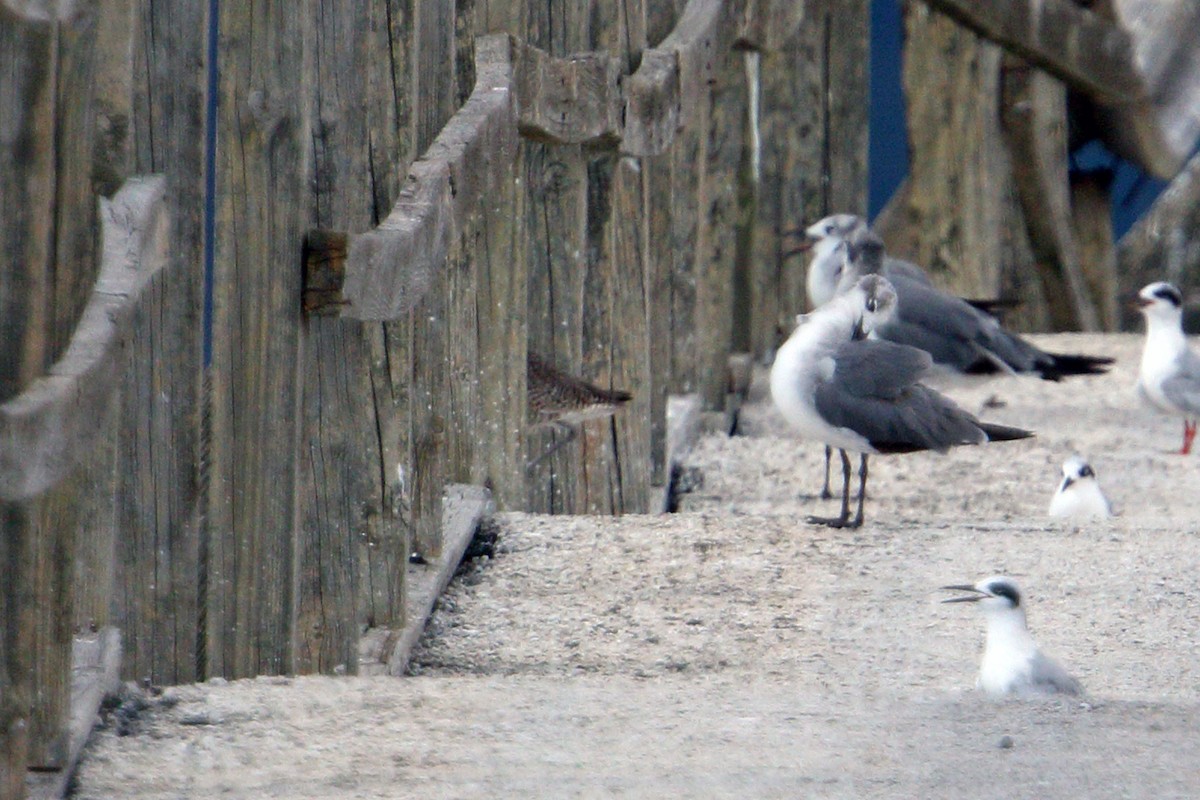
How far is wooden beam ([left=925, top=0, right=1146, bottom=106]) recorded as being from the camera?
962 centimetres

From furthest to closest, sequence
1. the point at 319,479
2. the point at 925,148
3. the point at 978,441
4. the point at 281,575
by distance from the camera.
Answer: the point at 925,148, the point at 978,441, the point at 319,479, the point at 281,575

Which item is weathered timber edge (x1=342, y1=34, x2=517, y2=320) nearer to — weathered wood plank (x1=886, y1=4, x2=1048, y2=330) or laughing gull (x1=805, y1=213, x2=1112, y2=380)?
laughing gull (x1=805, y1=213, x2=1112, y2=380)

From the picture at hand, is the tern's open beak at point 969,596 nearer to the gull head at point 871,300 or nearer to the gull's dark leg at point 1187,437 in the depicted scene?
the gull head at point 871,300

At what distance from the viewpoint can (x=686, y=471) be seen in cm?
732

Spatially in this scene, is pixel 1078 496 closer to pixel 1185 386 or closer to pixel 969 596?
pixel 969 596

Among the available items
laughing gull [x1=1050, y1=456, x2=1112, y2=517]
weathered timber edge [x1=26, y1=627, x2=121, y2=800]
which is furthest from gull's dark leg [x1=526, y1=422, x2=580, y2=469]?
weathered timber edge [x1=26, y1=627, x2=121, y2=800]

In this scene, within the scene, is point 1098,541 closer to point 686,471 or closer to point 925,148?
point 686,471

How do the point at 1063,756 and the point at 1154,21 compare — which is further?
the point at 1154,21

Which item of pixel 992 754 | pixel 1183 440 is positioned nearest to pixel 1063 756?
pixel 992 754

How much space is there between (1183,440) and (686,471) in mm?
2397

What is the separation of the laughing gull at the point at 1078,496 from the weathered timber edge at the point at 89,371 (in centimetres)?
441

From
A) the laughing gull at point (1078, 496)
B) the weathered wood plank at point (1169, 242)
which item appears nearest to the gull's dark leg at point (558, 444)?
the laughing gull at point (1078, 496)

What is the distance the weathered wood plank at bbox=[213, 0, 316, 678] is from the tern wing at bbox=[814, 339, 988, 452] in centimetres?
311

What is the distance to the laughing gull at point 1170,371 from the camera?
809 cm
